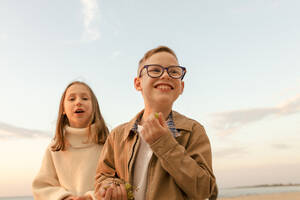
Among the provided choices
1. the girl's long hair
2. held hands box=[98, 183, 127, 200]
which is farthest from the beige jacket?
the girl's long hair

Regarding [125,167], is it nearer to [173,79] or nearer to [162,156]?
[162,156]

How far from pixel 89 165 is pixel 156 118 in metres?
1.85

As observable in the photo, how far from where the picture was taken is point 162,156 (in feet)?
6.90

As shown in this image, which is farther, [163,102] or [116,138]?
[116,138]

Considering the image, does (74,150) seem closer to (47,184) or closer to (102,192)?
(47,184)

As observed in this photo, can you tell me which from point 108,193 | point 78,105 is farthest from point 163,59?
point 78,105

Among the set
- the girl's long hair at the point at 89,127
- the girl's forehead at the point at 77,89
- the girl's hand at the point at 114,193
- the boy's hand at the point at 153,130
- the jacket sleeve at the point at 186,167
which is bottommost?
the girl's hand at the point at 114,193

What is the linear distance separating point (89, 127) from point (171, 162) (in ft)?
6.31

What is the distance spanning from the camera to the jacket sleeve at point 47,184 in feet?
11.4

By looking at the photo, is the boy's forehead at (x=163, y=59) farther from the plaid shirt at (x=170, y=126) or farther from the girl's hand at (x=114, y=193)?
the girl's hand at (x=114, y=193)

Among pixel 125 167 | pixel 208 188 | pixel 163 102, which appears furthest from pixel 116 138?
pixel 208 188

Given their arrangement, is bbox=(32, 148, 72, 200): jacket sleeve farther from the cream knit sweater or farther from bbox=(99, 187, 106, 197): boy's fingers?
bbox=(99, 187, 106, 197): boy's fingers

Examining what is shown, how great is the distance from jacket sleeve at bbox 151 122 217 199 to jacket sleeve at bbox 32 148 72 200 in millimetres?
1833

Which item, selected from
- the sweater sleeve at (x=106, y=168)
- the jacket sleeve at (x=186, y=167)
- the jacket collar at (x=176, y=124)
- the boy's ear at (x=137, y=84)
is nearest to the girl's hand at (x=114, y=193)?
the sweater sleeve at (x=106, y=168)
